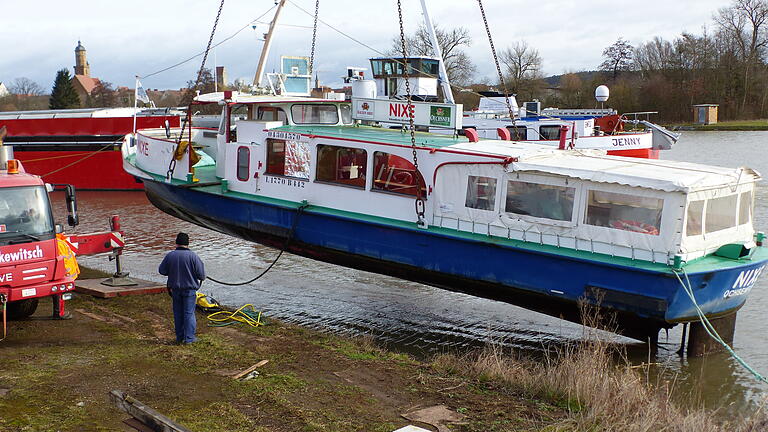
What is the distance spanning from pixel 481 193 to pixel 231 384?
14.4 ft

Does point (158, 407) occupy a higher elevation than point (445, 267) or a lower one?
lower

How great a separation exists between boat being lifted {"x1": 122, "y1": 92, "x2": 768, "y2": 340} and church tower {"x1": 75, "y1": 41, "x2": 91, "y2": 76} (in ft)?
427

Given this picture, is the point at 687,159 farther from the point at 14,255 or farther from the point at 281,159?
the point at 14,255

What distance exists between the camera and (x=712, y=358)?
9.80 m

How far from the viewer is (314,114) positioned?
44.1 feet

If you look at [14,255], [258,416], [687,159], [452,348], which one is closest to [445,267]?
[452,348]

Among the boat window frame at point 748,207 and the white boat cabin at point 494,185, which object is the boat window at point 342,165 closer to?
the white boat cabin at point 494,185

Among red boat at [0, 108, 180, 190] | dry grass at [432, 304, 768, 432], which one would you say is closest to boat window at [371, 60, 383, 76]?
red boat at [0, 108, 180, 190]

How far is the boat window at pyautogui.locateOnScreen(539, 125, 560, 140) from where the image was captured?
2562 centimetres

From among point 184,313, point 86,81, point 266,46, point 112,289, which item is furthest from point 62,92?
point 86,81

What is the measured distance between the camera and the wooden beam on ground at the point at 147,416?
5180 mm

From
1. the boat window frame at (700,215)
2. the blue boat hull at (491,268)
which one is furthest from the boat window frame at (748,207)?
the boat window frame at (700,215)

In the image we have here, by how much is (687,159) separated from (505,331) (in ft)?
81.1

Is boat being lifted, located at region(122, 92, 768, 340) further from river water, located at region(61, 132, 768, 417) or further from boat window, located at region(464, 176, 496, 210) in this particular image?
river water, located at region(61, 132, 768, 417)
